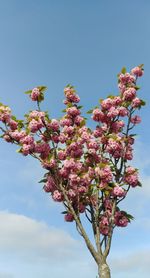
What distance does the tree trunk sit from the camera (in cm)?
1545

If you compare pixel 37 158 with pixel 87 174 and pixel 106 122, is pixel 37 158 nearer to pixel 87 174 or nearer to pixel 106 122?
pixel 87 174

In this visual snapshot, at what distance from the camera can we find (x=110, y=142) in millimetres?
17281

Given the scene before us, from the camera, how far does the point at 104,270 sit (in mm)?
15477

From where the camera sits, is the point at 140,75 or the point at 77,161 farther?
the point at 140,75

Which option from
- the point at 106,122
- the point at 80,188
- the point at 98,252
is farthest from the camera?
the point at 106,122

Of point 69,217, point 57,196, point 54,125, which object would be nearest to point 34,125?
point 54,125

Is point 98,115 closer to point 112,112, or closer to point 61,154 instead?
point 112,112

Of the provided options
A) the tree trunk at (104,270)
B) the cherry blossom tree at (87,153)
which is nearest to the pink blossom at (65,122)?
the cherry blossom tree at (87,153)

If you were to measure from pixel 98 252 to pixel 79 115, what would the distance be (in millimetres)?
5792

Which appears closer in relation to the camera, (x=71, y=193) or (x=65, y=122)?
(x=71, y=193)

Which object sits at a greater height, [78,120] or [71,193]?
[78,120]

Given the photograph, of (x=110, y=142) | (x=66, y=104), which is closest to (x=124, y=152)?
(x=110, y=142)

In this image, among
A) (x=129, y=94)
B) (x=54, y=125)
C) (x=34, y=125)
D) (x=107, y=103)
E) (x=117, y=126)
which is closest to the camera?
(x=34, y=125)

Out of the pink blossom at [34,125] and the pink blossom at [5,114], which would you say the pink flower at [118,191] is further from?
the pink blossom at [5,114]
